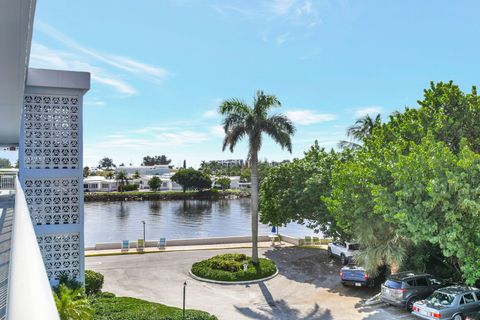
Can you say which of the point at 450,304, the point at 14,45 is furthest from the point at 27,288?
the point at 450,304

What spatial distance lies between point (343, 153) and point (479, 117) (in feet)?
30.7

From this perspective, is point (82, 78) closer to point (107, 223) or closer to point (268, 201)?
point (268, 201)

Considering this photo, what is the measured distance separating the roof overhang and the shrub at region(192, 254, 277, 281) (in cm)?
1240

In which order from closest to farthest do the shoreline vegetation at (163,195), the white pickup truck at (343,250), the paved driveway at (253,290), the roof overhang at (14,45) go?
the roof overhang at (14,45) → the paved driveway at (253,290) → the white pickup truck at (343,250) → the shoreline vegetation at (163,195)

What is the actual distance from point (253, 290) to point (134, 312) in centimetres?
686

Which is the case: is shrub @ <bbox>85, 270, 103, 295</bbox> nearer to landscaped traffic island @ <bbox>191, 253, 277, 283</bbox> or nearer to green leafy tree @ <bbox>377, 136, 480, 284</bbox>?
landscaped traffic island @ <bbox>191, 253, 277, 283</bbox>

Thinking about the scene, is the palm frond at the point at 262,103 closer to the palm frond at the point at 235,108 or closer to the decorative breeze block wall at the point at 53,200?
the palm frond at the point at 235,108

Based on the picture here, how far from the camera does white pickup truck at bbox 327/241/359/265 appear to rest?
22478 mm

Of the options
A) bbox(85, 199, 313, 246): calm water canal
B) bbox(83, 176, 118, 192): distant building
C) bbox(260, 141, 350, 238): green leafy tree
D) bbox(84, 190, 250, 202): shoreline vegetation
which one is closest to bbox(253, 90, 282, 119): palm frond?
bbox(260, 141, 350, 238): green leafy tree

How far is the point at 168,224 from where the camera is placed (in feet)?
174

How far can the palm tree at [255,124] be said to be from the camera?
69.4 feet

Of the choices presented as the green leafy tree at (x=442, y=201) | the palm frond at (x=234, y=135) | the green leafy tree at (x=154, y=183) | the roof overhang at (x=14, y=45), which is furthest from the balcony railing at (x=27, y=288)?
the green leafy tree at (x=154, y=183)

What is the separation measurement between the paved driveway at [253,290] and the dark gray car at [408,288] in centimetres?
54

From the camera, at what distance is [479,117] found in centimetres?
1573
